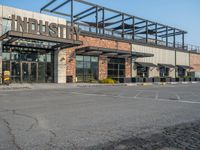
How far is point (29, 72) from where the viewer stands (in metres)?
32.2

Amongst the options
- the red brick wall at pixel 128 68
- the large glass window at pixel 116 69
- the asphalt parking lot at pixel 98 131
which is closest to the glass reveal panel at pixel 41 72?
the large glass window at pixel 116 69

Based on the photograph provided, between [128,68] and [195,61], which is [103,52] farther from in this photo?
[195,61]

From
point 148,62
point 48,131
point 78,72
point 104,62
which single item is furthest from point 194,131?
point 148,62

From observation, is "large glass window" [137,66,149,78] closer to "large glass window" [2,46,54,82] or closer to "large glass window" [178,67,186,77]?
"large glass window" [178,67,186,77]

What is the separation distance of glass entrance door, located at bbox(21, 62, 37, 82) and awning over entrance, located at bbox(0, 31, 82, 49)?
7.64ft

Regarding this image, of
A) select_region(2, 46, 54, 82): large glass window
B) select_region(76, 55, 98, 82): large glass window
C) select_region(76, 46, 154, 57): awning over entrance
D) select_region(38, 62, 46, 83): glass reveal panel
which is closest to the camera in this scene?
select_region(2, 46, 54, 82): large glass window

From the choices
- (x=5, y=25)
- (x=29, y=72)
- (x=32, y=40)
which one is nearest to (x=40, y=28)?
(x=32, y=40)

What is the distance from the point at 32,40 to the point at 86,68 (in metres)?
9.68

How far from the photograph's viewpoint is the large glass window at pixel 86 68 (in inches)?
1455

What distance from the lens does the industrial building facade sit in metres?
29.5

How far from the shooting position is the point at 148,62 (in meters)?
47.8

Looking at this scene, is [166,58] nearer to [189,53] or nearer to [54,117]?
[189,53]

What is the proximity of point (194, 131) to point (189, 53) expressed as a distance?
56333 millimetres

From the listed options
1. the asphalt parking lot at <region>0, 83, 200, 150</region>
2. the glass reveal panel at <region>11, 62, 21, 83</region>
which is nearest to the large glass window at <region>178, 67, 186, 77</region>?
the glass reveal panel at <region>11, 62, 21, 83</region>
